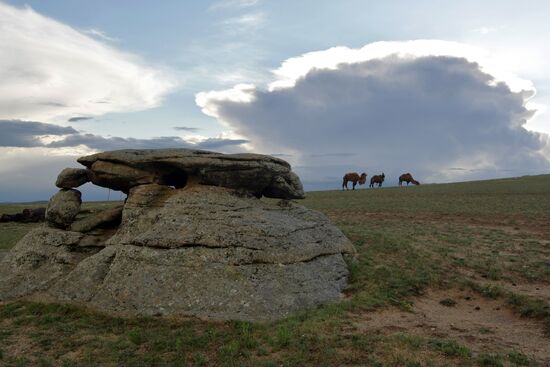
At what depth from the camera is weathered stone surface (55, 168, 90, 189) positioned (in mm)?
22391

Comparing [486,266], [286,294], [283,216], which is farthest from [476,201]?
[286,294]

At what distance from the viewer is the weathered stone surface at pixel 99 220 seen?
21.5 m

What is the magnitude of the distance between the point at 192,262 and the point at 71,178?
9564 mm

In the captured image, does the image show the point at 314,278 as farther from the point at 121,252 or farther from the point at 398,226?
the point at 398,226

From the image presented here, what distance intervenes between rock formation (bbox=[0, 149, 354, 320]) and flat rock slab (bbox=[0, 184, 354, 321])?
46 mm

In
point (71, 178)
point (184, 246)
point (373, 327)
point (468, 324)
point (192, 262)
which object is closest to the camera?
point (373, 327)

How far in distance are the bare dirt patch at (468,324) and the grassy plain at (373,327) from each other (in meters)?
0.04

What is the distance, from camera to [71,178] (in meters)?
22.5

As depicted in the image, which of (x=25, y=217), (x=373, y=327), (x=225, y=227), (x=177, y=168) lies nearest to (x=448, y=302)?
(x=373, y=327)

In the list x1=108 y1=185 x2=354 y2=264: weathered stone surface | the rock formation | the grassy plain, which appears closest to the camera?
the grassy plain

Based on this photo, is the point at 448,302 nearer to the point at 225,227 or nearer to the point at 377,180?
the point at 225,227

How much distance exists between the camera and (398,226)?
35.6 meters

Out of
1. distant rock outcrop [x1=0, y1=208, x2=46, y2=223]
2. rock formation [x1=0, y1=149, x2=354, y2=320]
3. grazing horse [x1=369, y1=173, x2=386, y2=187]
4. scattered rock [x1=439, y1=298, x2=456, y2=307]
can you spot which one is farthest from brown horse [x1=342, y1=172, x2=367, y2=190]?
scattered rock [x1=439, y1=298, x2=456, y2=307]

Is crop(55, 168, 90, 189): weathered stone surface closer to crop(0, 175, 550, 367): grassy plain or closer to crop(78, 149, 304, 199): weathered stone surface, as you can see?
crop(78, 149, 304, 199): weathered stone surface
